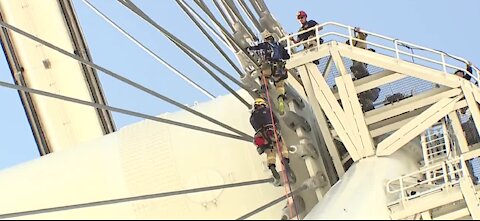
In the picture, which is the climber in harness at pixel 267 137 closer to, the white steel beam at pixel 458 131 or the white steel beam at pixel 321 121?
the white steel beam at pixel 321 121

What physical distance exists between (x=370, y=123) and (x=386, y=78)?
2.24ft

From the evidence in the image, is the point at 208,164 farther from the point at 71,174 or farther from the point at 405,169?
the point at 405,169

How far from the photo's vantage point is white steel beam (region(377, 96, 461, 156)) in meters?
11.1

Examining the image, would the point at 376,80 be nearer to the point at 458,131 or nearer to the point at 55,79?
the point at 458,131

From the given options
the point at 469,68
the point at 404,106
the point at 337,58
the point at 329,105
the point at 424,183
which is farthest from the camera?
the point at 469,68

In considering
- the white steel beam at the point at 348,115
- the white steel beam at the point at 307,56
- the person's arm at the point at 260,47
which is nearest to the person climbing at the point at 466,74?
the white steel beam at the point at 348,115

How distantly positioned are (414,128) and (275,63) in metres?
2.14

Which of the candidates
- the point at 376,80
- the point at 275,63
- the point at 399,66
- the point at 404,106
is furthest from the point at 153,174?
the point at 399,66

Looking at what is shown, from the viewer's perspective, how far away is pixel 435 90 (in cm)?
1196

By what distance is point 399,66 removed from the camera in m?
11.8

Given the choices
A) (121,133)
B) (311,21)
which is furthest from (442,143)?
(121,133)

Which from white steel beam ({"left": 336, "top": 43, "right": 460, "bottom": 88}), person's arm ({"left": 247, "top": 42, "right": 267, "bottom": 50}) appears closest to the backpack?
person's arm ({"left": 247, "top": 42, "right": 267, "bottom": 50})

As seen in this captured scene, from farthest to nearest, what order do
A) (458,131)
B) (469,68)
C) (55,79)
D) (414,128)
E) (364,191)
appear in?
(55,79), (469,68), (458,131), (414,128), (364,191)

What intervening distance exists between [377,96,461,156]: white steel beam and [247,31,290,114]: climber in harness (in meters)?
1.69
